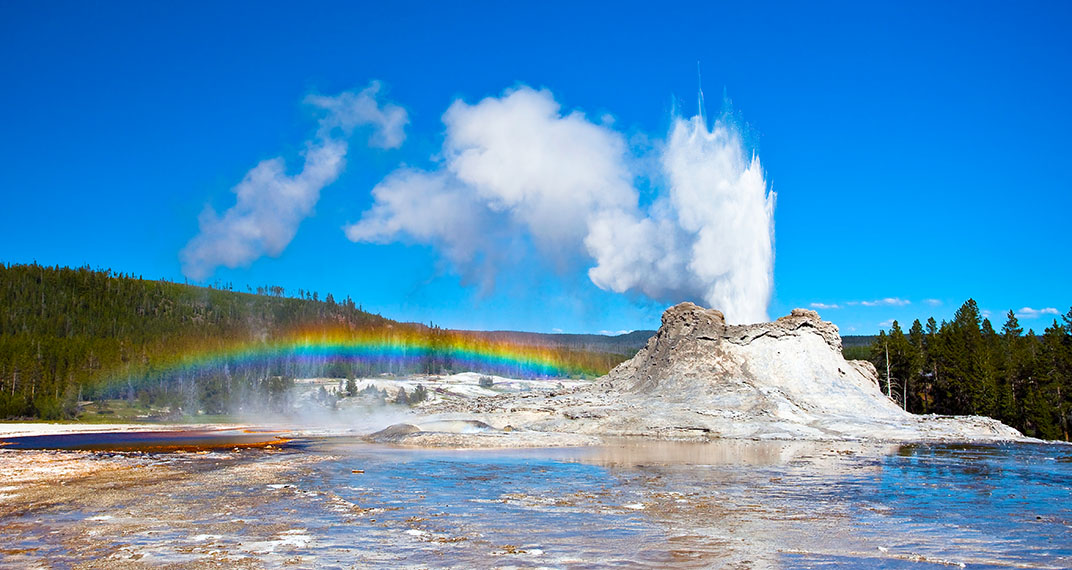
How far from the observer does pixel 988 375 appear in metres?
61.3

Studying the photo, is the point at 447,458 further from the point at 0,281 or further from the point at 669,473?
the point at 0,281

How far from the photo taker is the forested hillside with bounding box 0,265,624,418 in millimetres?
92000

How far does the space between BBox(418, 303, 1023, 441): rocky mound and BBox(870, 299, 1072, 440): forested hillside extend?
1007cm

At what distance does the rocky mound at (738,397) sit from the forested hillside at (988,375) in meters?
10.1

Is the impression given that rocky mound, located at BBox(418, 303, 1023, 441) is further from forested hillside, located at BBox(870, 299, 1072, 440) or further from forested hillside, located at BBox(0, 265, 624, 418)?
forested hillside, located at BBox(0, 265, 624, 418)

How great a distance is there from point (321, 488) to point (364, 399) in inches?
3313

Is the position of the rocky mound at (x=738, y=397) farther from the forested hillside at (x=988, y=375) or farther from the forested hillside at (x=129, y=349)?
the forested hillside at (x=129, y=349)

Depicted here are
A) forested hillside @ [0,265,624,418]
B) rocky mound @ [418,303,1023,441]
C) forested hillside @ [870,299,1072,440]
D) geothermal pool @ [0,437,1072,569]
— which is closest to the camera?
geothermal pool @ [0,437,1072,569]

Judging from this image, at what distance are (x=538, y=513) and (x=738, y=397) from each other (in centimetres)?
3434

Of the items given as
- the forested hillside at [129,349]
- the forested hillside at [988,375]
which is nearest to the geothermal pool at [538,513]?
the forested hillside at [988,375]

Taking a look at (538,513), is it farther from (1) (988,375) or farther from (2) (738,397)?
(1) (988,375)

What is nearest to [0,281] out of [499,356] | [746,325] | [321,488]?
[499,356]

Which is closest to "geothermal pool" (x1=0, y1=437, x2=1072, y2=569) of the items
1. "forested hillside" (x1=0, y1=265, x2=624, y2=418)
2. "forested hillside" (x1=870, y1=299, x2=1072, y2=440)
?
"forested hillside" (x1=870, y1=299, x2=1072, y2=440)

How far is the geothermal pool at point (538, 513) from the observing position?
11.5m
